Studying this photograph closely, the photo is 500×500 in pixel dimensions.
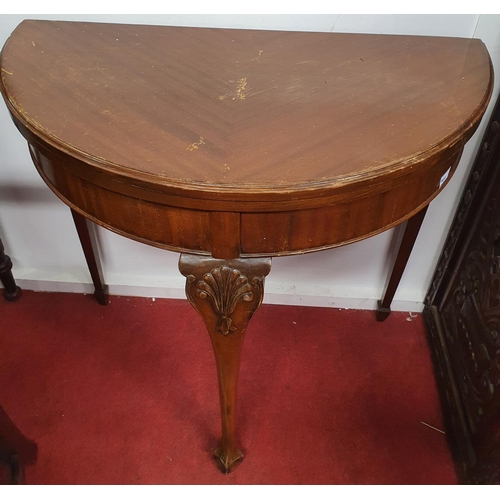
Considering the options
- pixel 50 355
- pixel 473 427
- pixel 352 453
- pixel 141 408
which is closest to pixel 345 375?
pixel 352 453

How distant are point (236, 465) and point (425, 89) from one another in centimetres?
73

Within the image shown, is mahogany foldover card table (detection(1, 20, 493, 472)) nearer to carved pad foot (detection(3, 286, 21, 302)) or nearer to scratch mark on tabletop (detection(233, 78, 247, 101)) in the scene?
scratch mark on tabletop (detection(233, 78, 247, 101))

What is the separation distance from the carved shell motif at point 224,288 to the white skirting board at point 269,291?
0.61 metres

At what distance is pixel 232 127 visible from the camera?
56 centimetres

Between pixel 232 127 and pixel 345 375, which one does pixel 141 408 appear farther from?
pixel 232 127

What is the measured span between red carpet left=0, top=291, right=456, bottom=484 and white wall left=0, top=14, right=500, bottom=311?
0.15 feet

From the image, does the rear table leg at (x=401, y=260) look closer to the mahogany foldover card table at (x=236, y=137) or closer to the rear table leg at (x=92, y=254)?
the mahogany foldover card table at (x=236, y=137)

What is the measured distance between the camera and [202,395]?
3.52ft

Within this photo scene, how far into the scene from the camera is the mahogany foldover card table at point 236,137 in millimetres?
517

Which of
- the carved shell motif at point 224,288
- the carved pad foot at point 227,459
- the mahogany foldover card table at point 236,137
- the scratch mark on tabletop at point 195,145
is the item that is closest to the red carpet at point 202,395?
the carved pad foot at point 227,459

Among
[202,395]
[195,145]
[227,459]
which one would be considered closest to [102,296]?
[202,395]

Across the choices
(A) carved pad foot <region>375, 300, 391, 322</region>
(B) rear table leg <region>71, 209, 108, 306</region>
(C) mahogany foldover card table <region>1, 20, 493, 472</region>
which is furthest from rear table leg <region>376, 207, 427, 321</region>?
(B) rear table leg <region>71, 209, 108, 306</region>

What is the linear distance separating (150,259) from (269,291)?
0.96 feet

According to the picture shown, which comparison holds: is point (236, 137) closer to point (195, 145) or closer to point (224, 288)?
point (195, 145)
